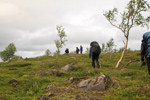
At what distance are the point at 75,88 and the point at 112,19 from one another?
1433cm

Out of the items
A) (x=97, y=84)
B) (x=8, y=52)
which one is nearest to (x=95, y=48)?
(x=97, y=84)

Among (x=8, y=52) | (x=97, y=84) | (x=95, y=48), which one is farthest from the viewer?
(x=8, y=52)

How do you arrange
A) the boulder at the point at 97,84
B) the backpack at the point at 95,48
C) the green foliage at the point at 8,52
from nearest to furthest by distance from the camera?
the boulder at the point at 97,84 < the backpack at the point at 95,48 < the green foliage at the point at 8,52

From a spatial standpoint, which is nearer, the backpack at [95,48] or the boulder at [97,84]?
the boulder at [97,84]

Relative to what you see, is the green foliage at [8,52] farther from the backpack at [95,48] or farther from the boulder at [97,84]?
the boulder at [97,84]

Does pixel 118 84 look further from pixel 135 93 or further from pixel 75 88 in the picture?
pixel 75 88

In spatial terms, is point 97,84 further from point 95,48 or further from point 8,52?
point 8,52

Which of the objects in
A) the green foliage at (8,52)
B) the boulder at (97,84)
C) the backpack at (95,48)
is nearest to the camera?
the boulder at (97,84)

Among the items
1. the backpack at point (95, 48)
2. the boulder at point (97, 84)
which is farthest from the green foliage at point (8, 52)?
the boulder at point (97, 84)

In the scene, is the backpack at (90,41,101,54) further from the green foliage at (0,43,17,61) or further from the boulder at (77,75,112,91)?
the green foliage at (0,43,17,61)

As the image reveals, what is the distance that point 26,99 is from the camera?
7.24 meters

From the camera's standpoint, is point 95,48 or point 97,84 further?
point 95,48

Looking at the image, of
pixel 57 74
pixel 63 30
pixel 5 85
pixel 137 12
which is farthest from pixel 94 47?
pixel 63 30

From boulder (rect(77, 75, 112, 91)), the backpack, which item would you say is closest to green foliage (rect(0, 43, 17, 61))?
the backpack
